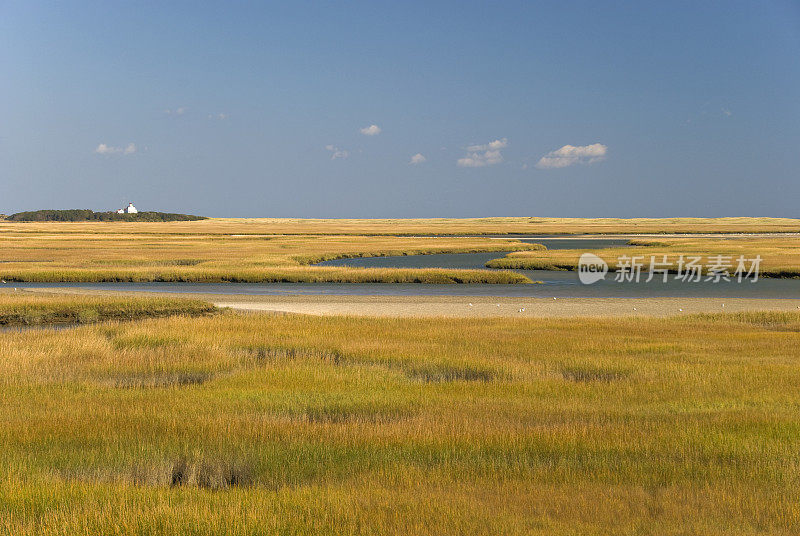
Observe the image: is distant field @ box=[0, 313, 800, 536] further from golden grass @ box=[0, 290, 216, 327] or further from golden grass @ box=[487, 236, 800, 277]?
golden grass @ box=[487, 236, 800, 277]

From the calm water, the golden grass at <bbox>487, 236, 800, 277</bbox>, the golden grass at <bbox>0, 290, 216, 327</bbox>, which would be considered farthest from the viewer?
the golden grass at <bbox>487, 236, 800, 277</bbox>

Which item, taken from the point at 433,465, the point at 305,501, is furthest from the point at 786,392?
the point at 305,501

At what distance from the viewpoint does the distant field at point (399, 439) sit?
7.93 meters

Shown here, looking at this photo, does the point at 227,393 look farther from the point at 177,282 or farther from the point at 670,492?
the point at 177,282

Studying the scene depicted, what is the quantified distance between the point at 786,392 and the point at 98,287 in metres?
39.8

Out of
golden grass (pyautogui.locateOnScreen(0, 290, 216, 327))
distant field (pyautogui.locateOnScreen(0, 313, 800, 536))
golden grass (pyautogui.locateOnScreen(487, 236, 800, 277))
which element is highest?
golden grass (pyautogui.locateOnScreen(487, 236, 800, 277))

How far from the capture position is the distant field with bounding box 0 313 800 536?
7.93m

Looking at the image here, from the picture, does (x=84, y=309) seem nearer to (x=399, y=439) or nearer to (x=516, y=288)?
(x=399, y=439)

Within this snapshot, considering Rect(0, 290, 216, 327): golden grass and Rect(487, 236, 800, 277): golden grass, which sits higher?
Rect(487, 236, 800, 277): golden grass

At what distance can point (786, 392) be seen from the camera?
47.0ft

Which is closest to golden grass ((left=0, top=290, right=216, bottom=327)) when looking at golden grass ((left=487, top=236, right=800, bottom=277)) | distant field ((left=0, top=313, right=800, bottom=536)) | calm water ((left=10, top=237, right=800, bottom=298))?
distant field ((left=0, top=313, right=800, bottom=536))

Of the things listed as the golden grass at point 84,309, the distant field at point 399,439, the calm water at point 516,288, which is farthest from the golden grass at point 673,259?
the distant field at point 399,439

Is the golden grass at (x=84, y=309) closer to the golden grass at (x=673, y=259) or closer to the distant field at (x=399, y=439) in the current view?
the distant field at (x=399, y=439)

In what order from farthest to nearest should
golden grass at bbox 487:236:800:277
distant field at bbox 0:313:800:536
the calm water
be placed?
golden grass at bbox 487:236:800:277
the calm water
distant field at bbox 0:313:800:536
